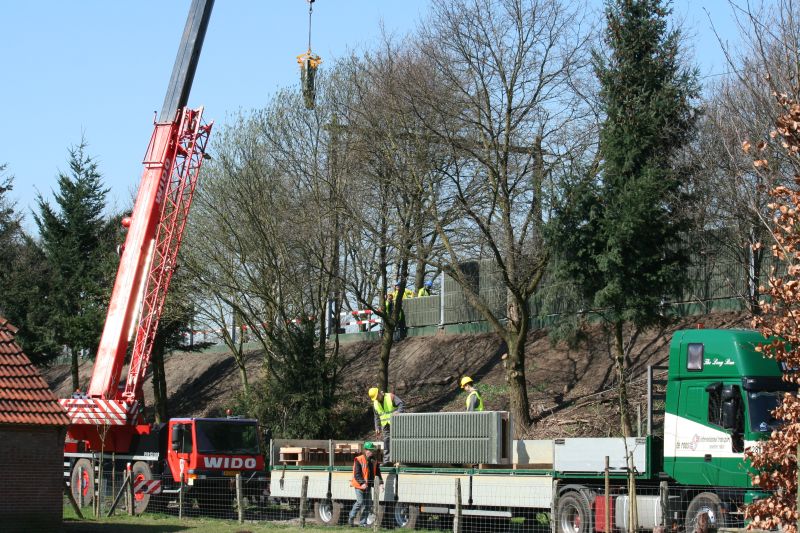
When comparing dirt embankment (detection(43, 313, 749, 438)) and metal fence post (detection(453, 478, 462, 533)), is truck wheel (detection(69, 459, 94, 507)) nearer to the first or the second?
dirt embankment (detection(43, 313, 749, 438))

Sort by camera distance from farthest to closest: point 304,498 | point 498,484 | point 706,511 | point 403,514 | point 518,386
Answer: point 518,386 < point 304,498 < point 403,514 < point 498,484 < point 706,511

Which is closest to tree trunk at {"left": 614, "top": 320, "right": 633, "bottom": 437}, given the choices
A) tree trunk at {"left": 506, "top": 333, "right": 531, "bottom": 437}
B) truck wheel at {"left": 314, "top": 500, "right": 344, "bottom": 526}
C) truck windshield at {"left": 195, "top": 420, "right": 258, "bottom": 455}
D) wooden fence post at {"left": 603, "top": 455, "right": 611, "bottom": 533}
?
tree trunk at {"left": 506, "top": 333, "right": 531, "bottom": 437}

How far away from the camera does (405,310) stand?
43031 millimetres

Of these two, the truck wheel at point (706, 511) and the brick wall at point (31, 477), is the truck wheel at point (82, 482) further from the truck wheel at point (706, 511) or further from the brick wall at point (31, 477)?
the truck wheel at point (706, 511)

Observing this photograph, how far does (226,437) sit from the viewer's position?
2539 centimetres

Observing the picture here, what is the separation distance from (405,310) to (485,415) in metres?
23.7

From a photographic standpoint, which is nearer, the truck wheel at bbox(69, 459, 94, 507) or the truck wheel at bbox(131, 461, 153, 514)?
the truck wheel at bbox(131, 461, 153, 514)

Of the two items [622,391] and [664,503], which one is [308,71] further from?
[664,503]

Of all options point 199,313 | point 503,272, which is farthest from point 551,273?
point 199,313

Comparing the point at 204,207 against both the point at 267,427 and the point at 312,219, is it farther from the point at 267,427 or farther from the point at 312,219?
the point at 267,427

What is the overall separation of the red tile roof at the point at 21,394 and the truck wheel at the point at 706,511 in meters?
11.1

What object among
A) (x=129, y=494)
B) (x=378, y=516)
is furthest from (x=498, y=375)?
(x=378, y=516)

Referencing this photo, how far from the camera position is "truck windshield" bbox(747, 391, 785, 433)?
16219 mm

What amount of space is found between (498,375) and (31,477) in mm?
18298
